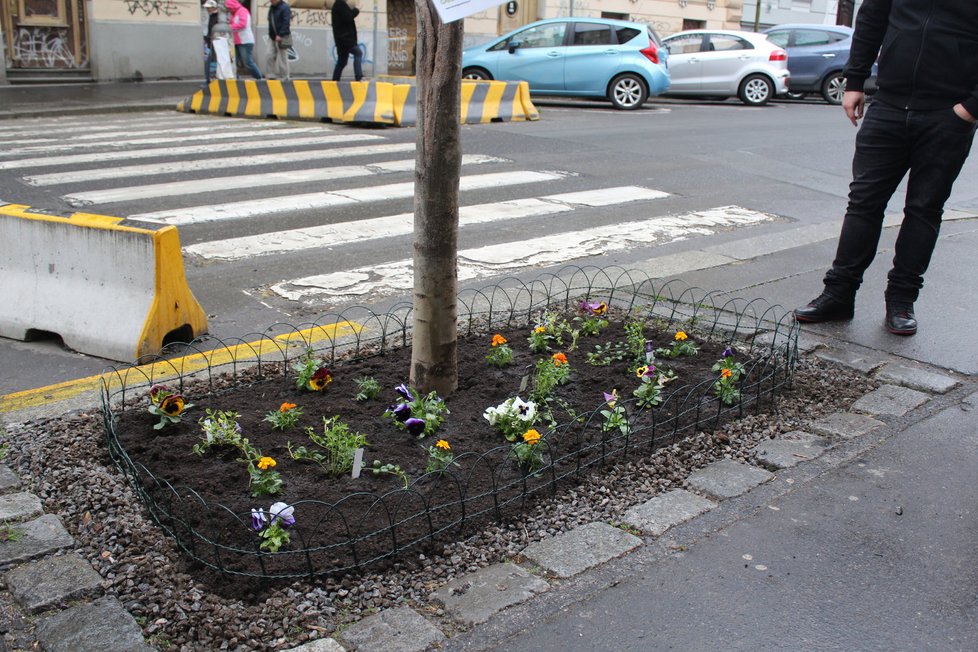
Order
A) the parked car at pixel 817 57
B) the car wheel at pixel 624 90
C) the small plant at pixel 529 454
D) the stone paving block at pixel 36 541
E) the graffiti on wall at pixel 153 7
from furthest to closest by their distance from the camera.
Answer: the parked car at pixel 817 57, the graffiti on wall at pixel 153 7, the car wheel at pixel 624 90, the small plant at pixel 529 454, the stone paving block at pixel 36 541

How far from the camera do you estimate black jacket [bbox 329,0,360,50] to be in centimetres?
1848

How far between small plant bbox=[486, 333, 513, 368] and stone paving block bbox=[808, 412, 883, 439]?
4.56ft

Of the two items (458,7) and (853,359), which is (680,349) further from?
(458,7)

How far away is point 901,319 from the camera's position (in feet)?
17.6

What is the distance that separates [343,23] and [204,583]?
56.2ft

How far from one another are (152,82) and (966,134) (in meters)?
19.4

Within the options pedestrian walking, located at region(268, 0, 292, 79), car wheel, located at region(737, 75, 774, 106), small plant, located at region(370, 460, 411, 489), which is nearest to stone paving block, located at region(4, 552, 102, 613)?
small plant, located at region(370, 460, 411, 489)

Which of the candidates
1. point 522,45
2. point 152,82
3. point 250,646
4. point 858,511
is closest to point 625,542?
point 858,511

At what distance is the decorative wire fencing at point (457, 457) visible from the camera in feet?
10.2

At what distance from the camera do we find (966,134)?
5023mm

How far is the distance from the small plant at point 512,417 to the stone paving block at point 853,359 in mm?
1856

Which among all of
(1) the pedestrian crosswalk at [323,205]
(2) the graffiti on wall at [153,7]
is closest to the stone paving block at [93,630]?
(1) the pedestrian crosswalk at [323,205]

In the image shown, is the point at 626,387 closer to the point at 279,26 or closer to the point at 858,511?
the point at 858,511

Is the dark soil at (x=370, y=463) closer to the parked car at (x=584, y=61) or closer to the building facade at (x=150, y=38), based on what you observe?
the parked car at (x=584, y=61)
